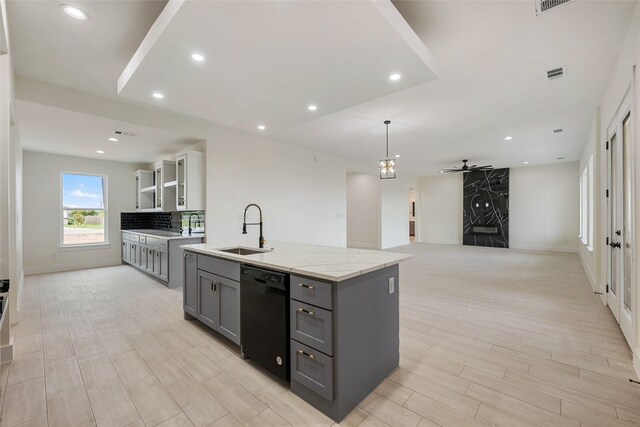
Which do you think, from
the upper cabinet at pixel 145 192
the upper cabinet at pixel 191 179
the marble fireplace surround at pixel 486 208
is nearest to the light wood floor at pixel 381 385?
the upper cabinet at pixel 191 179

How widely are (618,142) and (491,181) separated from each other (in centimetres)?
→ 756

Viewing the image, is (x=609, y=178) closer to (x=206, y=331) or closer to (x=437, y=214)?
(x=206, y=331)

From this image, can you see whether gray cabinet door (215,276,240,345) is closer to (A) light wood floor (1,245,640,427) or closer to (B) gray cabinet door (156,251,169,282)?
(A) light wood floor (1,245,640,427)

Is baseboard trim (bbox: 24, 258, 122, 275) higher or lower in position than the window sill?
lower

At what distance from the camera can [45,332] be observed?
2.94 meters

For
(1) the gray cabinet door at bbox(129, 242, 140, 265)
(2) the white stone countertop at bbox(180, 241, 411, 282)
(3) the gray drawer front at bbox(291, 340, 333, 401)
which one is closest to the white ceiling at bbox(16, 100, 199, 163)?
(1) the gray cabinet door at bbox(129, 242, 140, 265)

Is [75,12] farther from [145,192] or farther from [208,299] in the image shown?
[145,192]

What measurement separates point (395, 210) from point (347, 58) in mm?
8210

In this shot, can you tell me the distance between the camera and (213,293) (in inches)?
107

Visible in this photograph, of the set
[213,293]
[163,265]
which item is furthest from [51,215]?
[213,293]

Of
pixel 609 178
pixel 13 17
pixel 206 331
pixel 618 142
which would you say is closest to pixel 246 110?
pixel 13 17

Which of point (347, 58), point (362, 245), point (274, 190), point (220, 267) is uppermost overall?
point (347, 58)

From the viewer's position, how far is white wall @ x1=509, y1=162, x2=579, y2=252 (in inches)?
342

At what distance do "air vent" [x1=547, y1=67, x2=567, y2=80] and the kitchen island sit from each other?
9.65 feet
